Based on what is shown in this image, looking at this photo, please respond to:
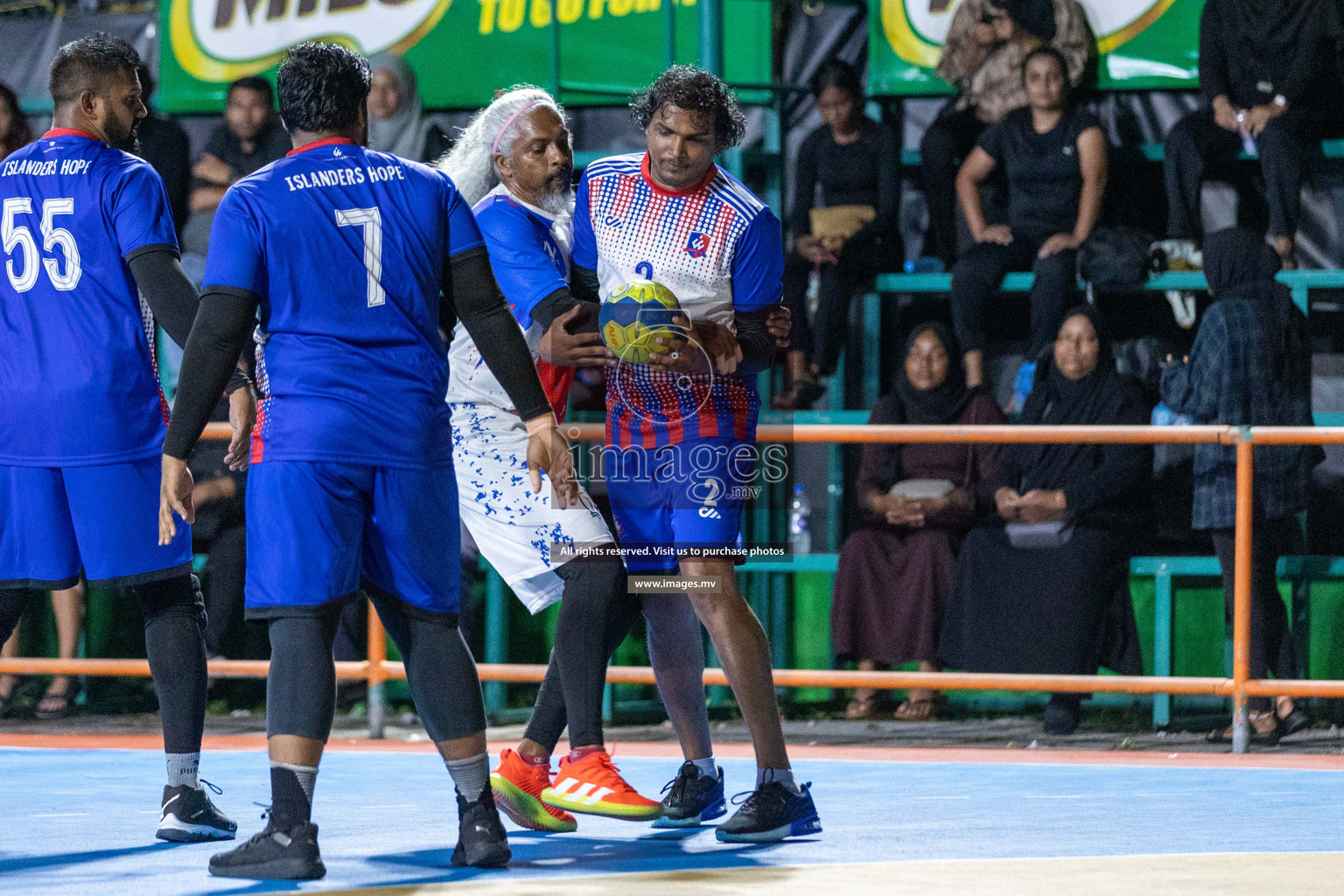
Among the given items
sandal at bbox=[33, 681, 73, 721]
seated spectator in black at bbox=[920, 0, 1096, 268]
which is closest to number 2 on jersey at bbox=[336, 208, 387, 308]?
sandal at bbox=[33, 681, 73, 721]

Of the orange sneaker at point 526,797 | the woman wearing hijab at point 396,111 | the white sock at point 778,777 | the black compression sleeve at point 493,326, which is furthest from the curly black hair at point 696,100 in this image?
the woman wearing hijab at point 396,111

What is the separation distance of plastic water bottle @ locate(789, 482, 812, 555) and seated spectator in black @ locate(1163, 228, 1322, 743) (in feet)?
6.22

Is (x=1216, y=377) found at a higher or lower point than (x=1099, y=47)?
lower

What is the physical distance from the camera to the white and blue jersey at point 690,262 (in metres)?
4.79

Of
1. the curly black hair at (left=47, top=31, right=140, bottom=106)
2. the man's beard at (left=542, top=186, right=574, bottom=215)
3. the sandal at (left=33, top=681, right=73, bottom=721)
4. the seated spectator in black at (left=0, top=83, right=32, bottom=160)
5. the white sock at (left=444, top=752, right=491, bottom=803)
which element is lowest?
the sandal at (left=33, top=681, right=73, bottom=721)

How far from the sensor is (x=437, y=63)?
9.65 metres

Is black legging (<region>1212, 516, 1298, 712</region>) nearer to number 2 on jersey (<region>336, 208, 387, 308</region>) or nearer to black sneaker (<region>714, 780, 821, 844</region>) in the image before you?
black sneaker (<region>714, 780, 821, 844</region>)

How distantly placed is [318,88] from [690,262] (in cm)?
111

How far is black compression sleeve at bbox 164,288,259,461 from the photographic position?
13.4 feet

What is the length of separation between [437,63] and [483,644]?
10.6 ft

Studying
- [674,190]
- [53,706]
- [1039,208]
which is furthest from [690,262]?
[53,706]

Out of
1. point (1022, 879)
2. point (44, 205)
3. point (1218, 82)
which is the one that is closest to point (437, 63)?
point (1218, 82)

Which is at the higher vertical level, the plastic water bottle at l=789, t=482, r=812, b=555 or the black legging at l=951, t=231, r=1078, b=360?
the black legging at l=951, t=231, r=1078, b=360

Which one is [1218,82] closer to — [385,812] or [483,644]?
[483,644]
